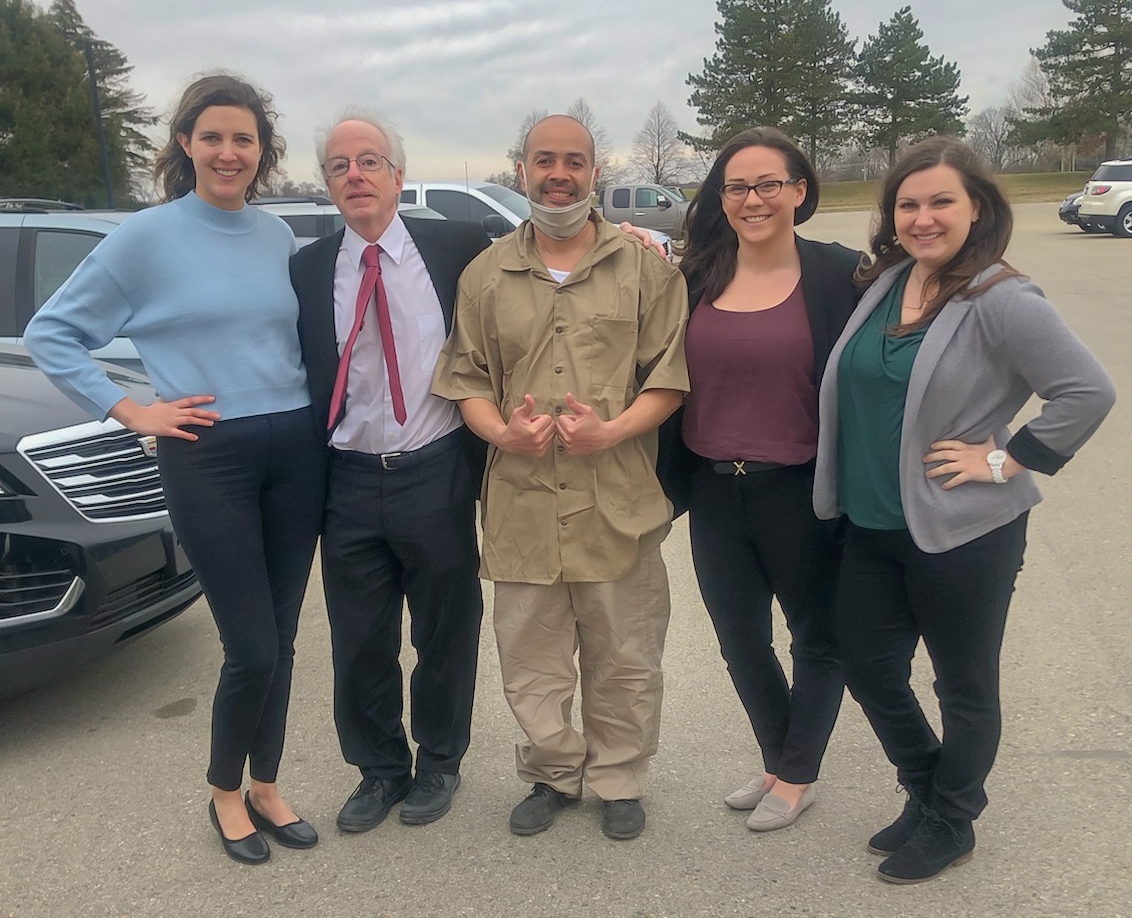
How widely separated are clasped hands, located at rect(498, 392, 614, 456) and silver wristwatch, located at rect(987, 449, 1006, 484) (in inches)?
37.5

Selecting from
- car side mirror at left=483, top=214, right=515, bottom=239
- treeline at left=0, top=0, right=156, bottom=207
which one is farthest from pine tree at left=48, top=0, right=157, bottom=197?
car side mirror at left=483, top=214, right=515, bottom=239

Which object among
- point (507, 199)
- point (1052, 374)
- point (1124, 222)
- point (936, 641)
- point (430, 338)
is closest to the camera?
point (1052, 374)

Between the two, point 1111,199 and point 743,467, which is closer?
point 743,467

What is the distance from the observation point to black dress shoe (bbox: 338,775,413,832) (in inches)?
115

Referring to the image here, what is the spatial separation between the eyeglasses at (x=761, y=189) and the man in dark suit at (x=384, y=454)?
2.57ft

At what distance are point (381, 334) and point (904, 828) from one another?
201 centimetres

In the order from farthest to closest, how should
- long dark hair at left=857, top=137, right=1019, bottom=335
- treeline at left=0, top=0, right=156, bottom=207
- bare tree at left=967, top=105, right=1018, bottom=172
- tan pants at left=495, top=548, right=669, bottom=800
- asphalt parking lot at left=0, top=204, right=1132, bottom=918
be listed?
bare tree at left=967, top=105, right=1018, bottom=172, treeline at left=0, top=0, right=156, bottom=207, tan pants at left=495, top=548, right=669, bottom=800, asphalt parking lot at left=0, top=204, right=1132, bottom=918, long dark hair at left=857, top=137, right=1019, bottom=335

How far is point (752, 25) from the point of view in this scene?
52562mm

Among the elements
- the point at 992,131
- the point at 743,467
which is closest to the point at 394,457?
the point at 743,467

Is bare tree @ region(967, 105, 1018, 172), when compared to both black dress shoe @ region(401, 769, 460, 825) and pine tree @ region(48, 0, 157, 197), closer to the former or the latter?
pine tree @ region(48, 0, 157, 197)

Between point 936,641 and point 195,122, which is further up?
point 195,122

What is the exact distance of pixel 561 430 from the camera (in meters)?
2.61

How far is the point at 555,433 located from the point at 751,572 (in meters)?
0.70

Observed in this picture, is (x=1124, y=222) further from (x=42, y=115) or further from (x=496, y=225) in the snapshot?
(x=42, y=115)
